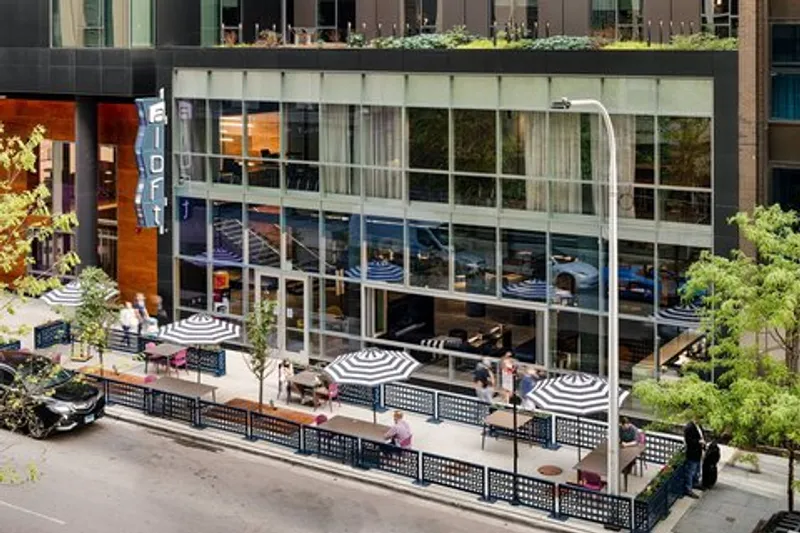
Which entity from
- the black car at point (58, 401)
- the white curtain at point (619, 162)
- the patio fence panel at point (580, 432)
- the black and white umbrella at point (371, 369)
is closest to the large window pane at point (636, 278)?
the white curtain at point (619, 162)

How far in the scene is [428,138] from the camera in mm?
34219

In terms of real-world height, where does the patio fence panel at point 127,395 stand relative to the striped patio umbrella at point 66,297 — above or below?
below

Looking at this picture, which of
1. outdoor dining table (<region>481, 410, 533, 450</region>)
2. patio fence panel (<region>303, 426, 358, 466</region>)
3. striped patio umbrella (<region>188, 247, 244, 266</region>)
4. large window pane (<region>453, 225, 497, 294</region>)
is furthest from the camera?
striped patio umbrella (<region>188, 247, 244, 266</region>)

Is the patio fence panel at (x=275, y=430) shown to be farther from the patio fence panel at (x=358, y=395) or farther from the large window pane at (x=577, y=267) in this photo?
the large window pane at (x=577, y=267)

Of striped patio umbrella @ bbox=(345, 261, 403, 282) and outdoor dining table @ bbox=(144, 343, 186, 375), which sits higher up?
striped patio umbrella @ bbox=(345, 261, 403, 282)

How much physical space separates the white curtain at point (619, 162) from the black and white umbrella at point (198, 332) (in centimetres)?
1142

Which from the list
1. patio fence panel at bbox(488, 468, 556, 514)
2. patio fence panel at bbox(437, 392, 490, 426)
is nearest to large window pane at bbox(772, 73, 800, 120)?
patio fence panel at bbox(437, 392, 490, 426)

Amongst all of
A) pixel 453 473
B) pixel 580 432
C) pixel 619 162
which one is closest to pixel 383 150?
pixel 619 162

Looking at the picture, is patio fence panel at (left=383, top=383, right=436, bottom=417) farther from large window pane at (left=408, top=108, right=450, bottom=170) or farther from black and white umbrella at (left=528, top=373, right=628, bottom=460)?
large window pane at (left=408, top=108, right=450, bottom=170)

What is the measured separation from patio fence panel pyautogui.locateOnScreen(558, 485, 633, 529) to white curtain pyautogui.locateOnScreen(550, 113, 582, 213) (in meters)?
9.74

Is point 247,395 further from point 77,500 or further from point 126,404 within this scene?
point 77,500

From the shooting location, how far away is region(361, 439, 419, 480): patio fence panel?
1062 inches

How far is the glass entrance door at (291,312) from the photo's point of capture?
3772 cm

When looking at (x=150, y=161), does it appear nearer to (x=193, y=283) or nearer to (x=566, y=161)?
(x=193, y=283)
